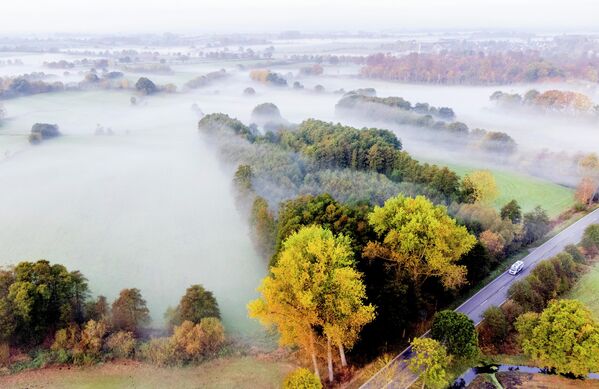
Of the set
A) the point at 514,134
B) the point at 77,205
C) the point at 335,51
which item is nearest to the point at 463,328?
the point at 77,205

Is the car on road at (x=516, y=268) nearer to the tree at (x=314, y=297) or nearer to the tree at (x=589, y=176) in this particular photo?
the tree at (x=314, y=297)

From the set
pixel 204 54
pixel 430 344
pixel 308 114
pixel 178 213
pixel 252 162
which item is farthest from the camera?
pixel 204 54

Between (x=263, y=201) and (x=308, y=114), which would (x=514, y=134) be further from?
(x=263, y=201)

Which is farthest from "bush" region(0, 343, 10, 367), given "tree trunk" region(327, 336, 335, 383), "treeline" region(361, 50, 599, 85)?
"treeline" region(361, 50, 599, 85)

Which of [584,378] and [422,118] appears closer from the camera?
[584,378]

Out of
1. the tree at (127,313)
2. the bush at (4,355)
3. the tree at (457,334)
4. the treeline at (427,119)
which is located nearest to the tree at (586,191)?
the treeline at (427,119)

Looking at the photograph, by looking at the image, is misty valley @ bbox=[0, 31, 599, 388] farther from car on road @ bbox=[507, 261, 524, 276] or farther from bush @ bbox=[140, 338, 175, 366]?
car on road @ bbox=[507, 261, 524, 276]
